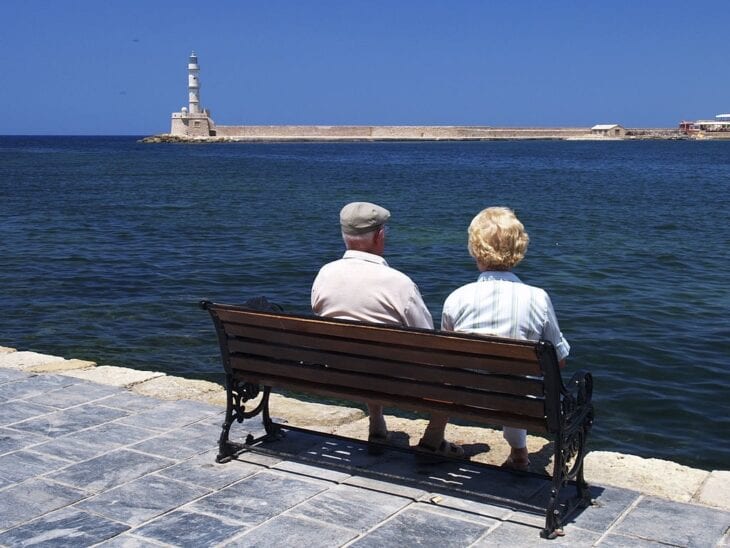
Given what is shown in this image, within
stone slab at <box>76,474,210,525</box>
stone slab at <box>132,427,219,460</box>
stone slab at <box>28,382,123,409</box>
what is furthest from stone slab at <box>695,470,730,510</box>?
stone slab at <box>28,382,123,409</box>

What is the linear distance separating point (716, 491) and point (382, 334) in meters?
1.79

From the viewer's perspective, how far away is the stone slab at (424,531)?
139 inches

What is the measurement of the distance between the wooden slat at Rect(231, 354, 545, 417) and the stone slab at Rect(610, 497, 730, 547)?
1.96 ft

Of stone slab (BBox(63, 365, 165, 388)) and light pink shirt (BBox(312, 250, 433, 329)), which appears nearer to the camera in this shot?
light pink shirt (BBox(312, 250, 433, 329))

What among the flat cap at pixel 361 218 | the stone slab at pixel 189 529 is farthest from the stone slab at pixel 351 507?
the flat cap at pixel 361 218

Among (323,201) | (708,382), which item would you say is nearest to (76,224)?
(323,201)

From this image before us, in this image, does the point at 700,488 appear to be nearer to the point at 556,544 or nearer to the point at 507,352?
the point at 556,544

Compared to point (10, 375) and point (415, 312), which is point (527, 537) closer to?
point (415, 312)

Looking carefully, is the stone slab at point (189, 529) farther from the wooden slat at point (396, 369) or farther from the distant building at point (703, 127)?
the distant building at point (703, 127)

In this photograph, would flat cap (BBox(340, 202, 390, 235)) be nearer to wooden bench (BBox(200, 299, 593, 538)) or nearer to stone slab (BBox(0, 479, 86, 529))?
wooden bench (BBox(200, 299, 593, 538))

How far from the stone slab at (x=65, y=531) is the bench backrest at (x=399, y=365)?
3.32 ft

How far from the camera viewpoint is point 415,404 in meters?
3.96

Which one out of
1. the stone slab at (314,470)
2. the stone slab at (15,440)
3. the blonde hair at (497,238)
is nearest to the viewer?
the blonde hair at (497,238)

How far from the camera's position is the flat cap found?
421 cm
